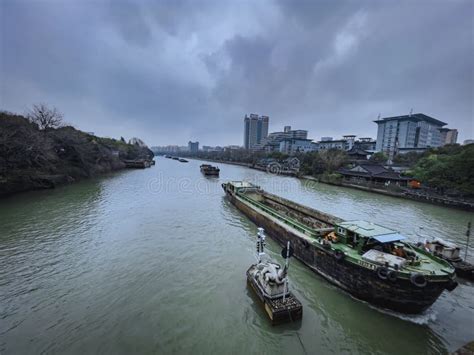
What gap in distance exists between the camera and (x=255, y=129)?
6988 inches

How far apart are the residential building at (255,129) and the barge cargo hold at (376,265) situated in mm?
170093

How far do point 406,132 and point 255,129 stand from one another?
11207 centimetres

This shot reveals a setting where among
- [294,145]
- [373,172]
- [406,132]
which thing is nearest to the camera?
[373,172]

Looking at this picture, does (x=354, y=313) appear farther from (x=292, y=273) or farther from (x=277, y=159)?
(x=277, y=159)

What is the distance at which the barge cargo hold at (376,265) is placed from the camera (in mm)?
5949

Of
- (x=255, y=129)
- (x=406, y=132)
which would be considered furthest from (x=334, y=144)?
(x=255, y=129)

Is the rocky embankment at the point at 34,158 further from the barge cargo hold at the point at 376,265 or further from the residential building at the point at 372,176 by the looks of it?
the residential building at the point at 372,176

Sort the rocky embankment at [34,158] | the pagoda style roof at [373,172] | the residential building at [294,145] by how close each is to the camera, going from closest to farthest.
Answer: the rocky embankment at [34,158], the pagoda style roof at [373,172], the residential building at [294,145]

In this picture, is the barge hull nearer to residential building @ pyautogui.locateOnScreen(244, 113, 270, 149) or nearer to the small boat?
the small boat

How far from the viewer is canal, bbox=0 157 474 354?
5566 mm

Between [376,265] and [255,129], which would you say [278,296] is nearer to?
[376,265]

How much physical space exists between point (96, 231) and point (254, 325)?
11.8m

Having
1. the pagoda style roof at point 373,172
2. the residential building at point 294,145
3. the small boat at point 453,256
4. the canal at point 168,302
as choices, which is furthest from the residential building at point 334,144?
the small boat at point 453,256

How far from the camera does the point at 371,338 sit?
588 centimetres
